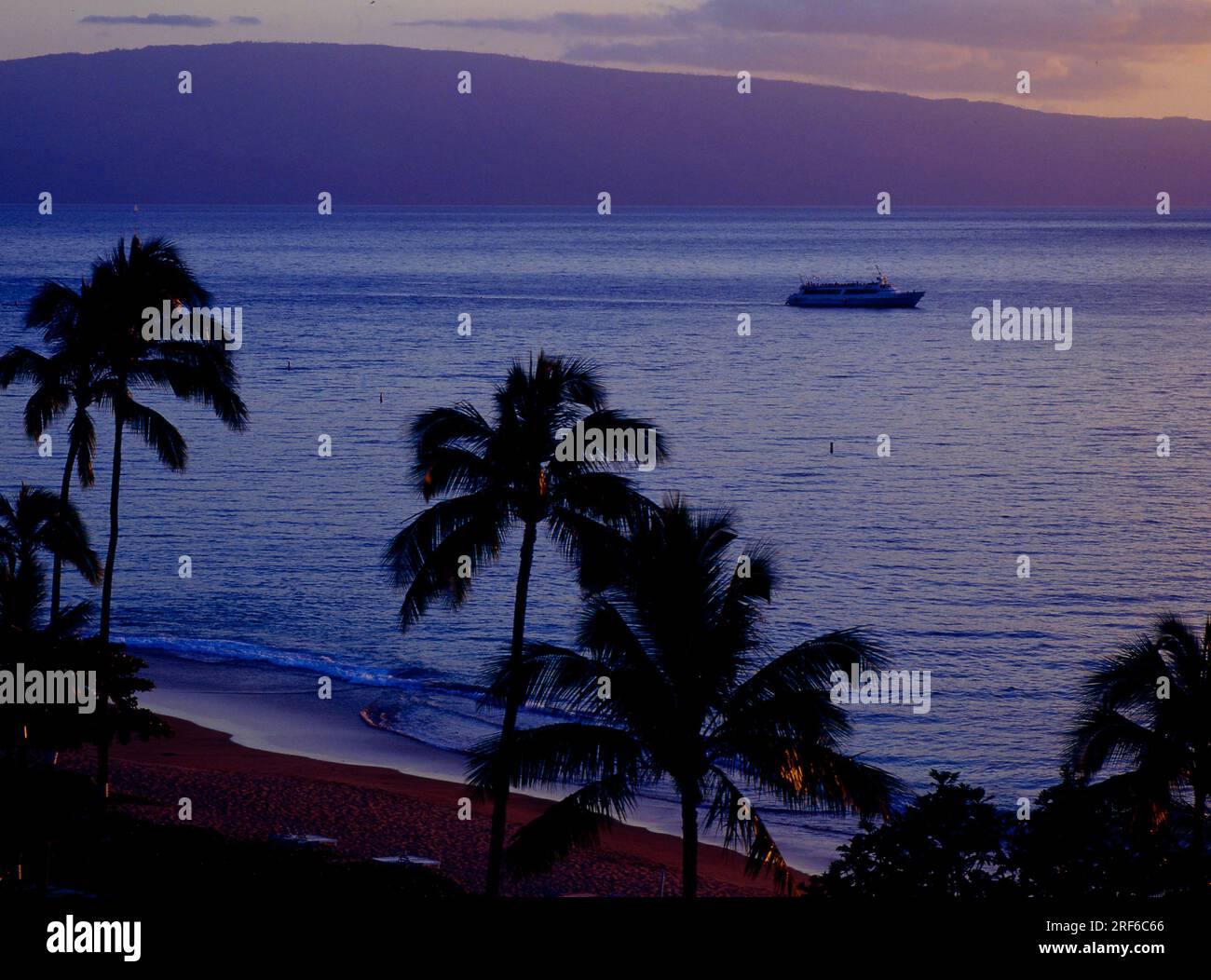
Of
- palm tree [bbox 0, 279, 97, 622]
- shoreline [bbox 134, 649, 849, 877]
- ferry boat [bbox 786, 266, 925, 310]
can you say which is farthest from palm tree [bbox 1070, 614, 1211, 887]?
ferry boat [bbox 786, 266, 925, 310]

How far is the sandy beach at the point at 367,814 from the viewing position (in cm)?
2645

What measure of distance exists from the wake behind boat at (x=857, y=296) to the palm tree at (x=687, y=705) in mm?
143101

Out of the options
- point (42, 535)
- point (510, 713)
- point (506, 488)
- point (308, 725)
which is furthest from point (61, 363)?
point (308, 725)

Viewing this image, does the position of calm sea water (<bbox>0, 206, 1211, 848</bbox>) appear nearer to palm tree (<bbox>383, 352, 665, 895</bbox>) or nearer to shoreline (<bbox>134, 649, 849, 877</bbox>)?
shoreline (<bbox>134, 649, 849, 877</bbox>)

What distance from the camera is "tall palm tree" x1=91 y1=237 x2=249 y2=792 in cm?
2414

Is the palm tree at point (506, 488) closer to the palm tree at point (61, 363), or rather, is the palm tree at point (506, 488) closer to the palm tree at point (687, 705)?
the palm tree at point (687, 705)

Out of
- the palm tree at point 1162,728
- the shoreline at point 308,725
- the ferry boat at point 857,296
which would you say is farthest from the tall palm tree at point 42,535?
the ferry boat at point 857,296

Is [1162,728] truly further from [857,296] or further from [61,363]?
[857,296]

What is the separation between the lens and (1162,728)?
1691 cm

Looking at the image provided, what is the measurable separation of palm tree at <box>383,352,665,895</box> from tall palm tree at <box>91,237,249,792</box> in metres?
6.12
